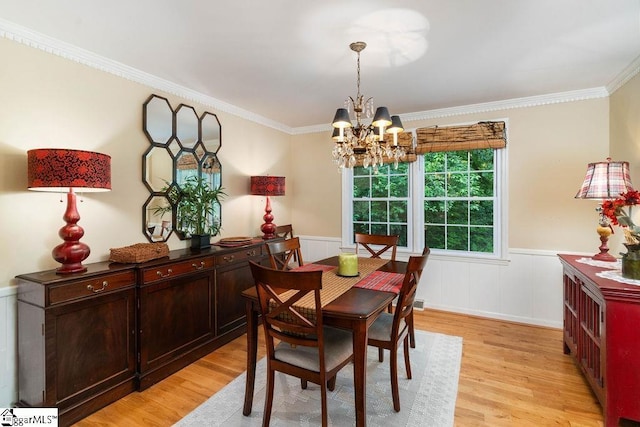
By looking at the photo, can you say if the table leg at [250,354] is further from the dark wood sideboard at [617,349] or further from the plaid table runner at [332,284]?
the dark wood sideboard at [617,349]

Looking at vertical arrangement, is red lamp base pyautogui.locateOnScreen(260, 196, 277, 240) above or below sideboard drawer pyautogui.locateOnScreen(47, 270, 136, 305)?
above

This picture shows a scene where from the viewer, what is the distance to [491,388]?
7.73 ft

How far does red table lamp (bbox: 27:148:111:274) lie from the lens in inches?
77.1

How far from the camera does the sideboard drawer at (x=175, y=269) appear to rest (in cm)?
242

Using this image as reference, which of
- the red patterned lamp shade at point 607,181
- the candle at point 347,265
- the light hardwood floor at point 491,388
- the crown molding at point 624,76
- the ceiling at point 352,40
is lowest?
the light hardwood floor at point 491,388

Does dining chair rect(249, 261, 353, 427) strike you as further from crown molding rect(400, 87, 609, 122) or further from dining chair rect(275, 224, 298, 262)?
crown molding rect(400, 87, 609, 122)

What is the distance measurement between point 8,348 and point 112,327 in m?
0.58

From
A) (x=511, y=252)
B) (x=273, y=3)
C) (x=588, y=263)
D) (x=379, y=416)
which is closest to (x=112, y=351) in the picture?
(x=379, y=416)

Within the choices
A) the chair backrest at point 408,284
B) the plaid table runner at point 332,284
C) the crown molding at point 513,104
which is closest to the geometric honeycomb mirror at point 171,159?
the plaid table runner at point 332,284

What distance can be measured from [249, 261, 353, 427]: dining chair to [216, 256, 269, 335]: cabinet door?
1236 mm

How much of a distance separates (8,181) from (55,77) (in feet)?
2.62

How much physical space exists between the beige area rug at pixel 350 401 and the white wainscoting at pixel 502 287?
126 cm

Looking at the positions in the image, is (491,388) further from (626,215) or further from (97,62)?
(97,62)

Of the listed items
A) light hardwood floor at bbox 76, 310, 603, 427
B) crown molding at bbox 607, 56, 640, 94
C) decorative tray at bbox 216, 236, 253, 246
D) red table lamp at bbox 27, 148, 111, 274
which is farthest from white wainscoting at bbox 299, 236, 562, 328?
red table lamp at bbox 27, 148, 111, 274
